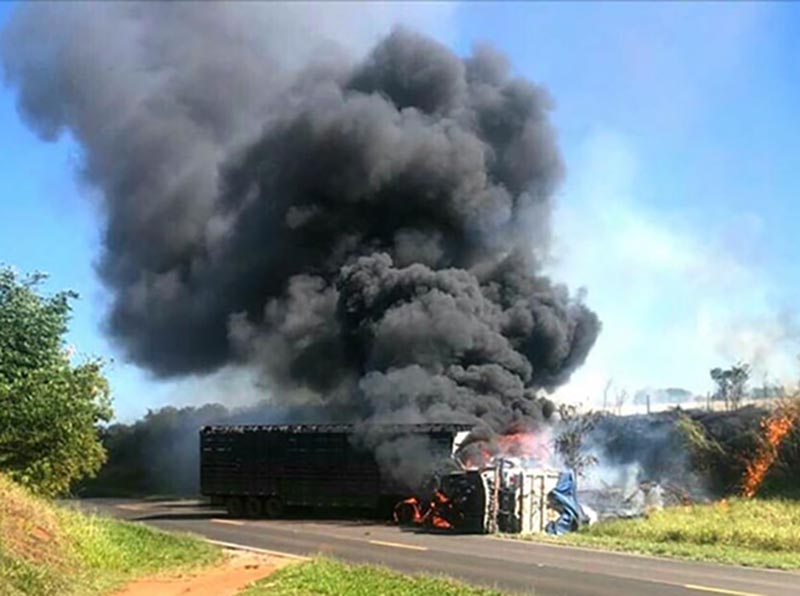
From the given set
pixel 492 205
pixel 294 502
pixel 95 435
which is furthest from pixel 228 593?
pixel 492 205

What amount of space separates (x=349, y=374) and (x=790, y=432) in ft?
57.0

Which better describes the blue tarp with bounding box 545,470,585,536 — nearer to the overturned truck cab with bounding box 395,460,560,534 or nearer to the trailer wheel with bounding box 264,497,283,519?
the overturned truck cab with bounding box 395,460,560,534

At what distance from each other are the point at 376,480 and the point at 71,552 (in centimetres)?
1431

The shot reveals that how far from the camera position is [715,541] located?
893 inches

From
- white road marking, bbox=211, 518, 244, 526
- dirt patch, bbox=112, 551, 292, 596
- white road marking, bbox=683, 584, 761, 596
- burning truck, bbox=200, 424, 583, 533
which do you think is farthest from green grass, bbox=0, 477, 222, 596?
white road marking, bbox=683, 584, 761, 596

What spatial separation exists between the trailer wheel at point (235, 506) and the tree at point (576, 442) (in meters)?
10.6

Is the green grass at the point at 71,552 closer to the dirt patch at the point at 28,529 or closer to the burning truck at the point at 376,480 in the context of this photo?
the dirt patch at the point at 28,529

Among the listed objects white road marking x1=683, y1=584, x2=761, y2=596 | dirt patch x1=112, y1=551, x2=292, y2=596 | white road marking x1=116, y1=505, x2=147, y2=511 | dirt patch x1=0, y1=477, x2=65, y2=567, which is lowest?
white road marking x1=116, y1=505, x2=147, y2=511

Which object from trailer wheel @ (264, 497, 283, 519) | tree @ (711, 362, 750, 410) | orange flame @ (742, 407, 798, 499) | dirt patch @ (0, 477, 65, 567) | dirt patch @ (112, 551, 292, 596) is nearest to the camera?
dirt patch @ (0, 477, 65, 567)

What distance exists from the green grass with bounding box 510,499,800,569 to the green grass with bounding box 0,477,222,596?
933cm

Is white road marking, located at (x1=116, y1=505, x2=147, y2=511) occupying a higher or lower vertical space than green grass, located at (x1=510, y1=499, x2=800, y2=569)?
lower

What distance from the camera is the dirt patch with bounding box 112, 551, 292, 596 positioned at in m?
15.4

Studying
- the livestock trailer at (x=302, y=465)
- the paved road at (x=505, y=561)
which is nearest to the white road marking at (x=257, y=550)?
the paved road at (x=505, y=561)

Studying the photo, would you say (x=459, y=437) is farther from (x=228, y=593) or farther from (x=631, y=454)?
(x=228, y=593)
